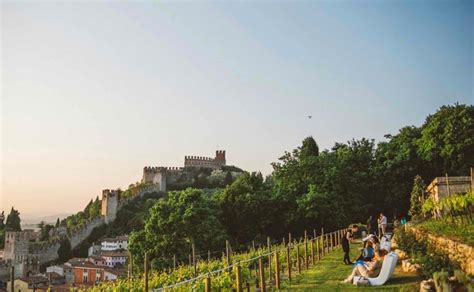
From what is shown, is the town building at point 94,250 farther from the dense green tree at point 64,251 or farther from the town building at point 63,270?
the town building at point 63,270

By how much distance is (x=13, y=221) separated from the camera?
82062mm

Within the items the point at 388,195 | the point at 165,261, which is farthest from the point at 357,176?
the point at 165,261

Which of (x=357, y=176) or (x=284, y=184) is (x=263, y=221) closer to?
(x=284, y=184)

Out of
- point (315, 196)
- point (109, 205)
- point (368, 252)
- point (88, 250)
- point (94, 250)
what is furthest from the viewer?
point (109, 205)

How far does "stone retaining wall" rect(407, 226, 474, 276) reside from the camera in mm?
9071

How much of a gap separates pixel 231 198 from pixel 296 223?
6301 millimetres

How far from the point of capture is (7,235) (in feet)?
Answer: 217

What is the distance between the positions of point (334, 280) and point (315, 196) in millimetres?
20910

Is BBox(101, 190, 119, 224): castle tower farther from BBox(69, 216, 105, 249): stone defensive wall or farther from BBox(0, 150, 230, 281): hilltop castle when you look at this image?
BBox(69, 216, 105, 249): stone defensive wall

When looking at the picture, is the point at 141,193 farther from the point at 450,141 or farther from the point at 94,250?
the point at 450,141

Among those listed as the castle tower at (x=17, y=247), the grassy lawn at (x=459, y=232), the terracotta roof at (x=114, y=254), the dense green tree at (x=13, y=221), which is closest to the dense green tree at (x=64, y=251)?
the castle tower at (x=17, y=247)

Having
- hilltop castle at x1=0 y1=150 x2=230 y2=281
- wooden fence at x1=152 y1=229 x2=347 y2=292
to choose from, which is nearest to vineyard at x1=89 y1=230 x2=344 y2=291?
wooden fence at x1=152 y1=229 x2=347 y2=292

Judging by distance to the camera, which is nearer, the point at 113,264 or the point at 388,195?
the point at 388,195

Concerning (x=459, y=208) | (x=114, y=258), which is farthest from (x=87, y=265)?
(x=459, y=208)
